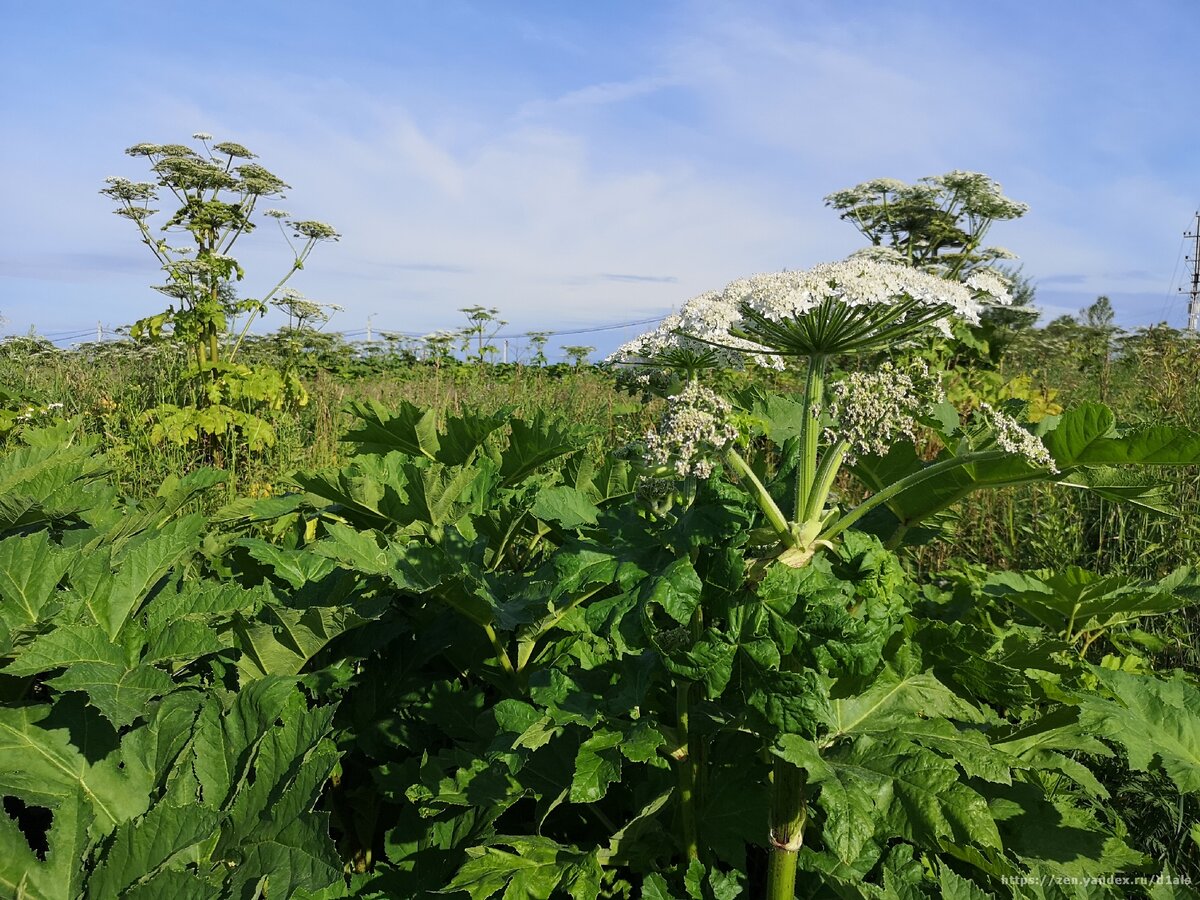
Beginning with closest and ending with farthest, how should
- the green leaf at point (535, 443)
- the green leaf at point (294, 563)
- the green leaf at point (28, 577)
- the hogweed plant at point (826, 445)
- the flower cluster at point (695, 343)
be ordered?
1. the hogweed plant at point (826, 445)
2. the green leaf at point (28, 577)
3. the flower cluster at point (695, 343)
4. the green leaf at point (294, 563)
5. the green leaf at point (535, 443)

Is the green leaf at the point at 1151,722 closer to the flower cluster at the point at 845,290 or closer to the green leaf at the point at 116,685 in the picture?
the flower cluster at the point at 845,290

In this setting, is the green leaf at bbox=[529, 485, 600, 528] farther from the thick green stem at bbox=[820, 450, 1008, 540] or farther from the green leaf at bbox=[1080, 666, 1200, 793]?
the green leaf at bbox=[1080, 666, 1200, 793]

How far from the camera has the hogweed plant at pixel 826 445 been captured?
1.51 metres

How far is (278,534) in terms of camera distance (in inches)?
132

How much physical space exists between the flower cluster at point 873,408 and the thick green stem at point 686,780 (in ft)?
2.08

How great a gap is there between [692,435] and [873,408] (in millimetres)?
385

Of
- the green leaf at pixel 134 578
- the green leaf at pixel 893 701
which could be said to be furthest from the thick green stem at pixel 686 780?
the green leaf at pixel 134 578

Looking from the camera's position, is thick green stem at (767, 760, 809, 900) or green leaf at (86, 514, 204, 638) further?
green leaf at (86, 514, 204, 638)

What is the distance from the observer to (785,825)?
162 cm

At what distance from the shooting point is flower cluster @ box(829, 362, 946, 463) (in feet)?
5.27

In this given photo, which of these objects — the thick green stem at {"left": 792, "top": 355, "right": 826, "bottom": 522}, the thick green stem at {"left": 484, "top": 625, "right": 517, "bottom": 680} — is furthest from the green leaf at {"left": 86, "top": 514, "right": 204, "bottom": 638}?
the thick green stem at {"left": 792, "top": 355, "right": 826, "bottom": 522}

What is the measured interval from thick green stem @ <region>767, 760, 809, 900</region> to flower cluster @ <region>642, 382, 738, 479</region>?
0.63 m

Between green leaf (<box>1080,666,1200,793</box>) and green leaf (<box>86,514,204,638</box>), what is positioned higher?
green leaf (<box>86,514,204,638</box>)

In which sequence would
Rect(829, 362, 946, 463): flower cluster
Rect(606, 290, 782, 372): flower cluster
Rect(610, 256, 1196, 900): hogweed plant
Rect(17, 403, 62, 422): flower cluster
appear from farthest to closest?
Rect(17, 403, 62, 422): flower cluster, Rect(606, 290, 782, 372): flower cluster, Rect(829, 362, 946, 463): flower cluster, Rect(610, 256, 1196, 900): hogweed plant
